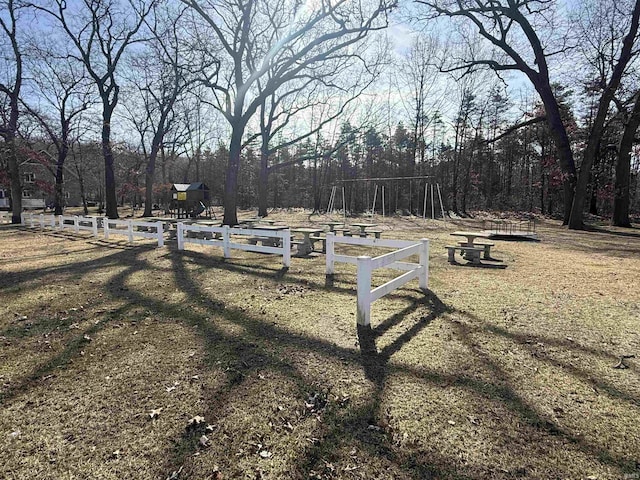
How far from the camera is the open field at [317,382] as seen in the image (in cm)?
236

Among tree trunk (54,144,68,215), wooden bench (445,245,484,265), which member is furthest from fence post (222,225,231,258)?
tree trunk (54,144,68,215)

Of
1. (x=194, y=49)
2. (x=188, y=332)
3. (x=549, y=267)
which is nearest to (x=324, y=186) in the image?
(x=194, y=49)

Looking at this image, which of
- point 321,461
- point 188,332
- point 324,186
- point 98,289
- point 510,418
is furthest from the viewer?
point 324,186

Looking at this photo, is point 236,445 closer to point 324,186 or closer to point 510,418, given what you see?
point 510,418

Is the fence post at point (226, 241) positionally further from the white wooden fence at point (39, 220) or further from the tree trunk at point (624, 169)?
the tree trunk at point (624, 169)

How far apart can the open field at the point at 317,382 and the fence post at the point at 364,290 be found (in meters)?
0.18

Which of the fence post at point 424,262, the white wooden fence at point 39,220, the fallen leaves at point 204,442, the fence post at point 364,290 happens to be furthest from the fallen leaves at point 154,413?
the white wooden fence at point 39,220

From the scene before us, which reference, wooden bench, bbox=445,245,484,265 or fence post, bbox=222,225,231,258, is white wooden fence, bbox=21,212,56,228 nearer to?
fence post, bbox=222,225,231,258

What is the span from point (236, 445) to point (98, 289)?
5.35 metres

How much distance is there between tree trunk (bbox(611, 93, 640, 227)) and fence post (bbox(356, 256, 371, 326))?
68.0 feet

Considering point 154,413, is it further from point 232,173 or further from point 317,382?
point 232,173

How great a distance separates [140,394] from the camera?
3119 millimetres

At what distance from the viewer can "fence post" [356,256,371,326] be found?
14.2 feet

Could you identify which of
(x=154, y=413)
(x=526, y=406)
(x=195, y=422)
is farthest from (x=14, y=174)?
(x=526, y=406)
